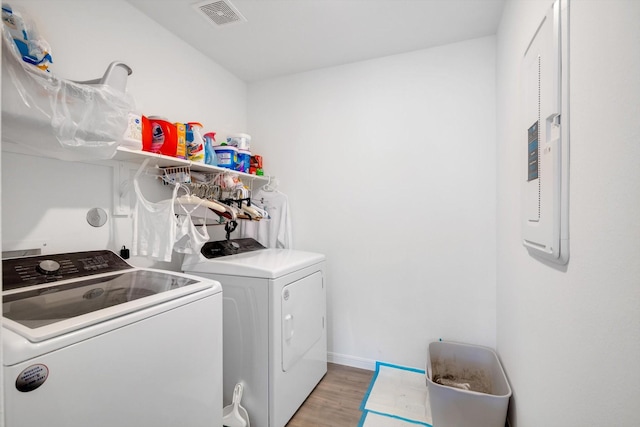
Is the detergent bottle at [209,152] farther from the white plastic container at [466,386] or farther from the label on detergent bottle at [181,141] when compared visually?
the white plastic container at [466,386]

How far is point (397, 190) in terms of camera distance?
2467 millimetres

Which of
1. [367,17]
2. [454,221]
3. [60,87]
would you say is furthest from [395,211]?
[60,87]

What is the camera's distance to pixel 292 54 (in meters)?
2.47

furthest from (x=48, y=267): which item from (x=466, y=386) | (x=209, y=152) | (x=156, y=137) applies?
(x=466, y=386)

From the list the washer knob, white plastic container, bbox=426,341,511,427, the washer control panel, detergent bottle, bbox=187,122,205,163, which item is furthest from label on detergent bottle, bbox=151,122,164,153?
white plastic container, bbox=426,341,511,427

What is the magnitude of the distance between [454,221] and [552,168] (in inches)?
51.7

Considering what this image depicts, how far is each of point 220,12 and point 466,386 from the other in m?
2.99

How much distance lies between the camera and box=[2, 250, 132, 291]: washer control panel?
48.3 inches

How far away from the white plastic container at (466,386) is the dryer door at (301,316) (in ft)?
2.68

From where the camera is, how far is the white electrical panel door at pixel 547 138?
38.3 inches

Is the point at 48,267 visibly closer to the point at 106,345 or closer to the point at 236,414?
the point at 106,345

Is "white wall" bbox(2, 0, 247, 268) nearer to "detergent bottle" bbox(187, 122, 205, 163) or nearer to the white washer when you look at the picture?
the white washer

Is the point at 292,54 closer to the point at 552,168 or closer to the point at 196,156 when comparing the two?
the point at 196,156

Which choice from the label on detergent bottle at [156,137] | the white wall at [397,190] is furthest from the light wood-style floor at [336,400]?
the label on detergent bottle at [156,137]
